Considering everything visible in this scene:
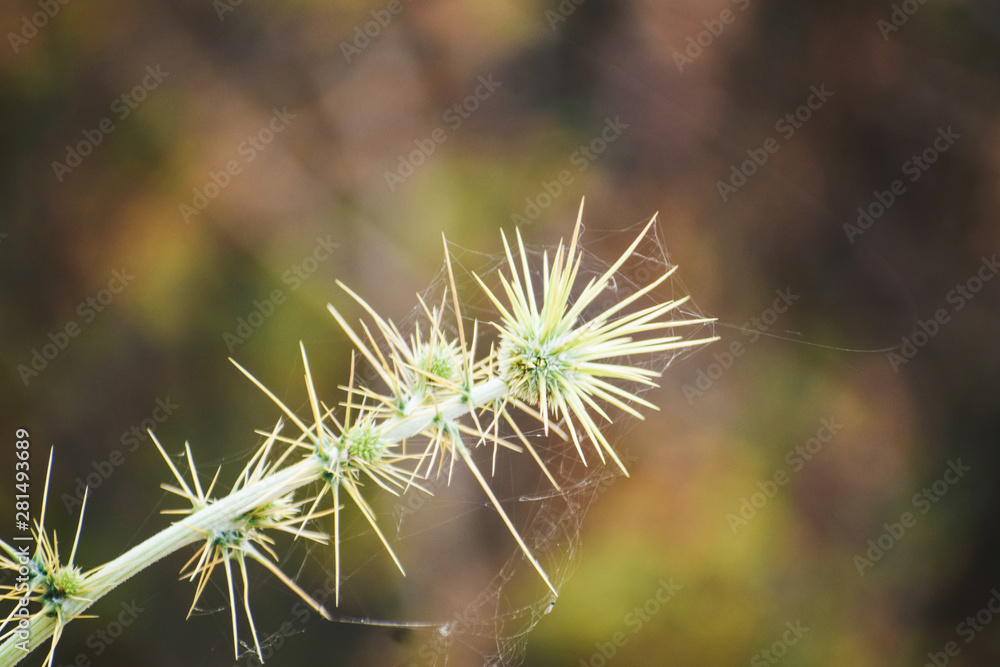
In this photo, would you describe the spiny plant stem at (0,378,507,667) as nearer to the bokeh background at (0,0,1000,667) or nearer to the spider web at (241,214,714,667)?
the spider web at (241,214,714,667)

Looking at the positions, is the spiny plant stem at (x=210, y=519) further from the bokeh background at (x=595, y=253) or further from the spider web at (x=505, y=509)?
the bokeh background at (x=595, y=253)

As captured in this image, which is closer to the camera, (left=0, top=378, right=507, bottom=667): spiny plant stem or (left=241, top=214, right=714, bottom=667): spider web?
(left=0, top=378, right=507, bottom=667): spiny plant stem

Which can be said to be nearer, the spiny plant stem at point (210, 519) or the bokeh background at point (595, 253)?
the spiny plant stem at point (210, 519)

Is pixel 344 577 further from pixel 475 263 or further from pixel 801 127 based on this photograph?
pixel 801 127

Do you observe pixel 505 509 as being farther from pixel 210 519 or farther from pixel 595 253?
pixel 210 519

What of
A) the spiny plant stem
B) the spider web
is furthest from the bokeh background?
the spiny plant stem

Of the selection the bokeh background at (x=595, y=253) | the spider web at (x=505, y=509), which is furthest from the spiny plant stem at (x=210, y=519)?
the bokeh background at (x=595, y=253)
